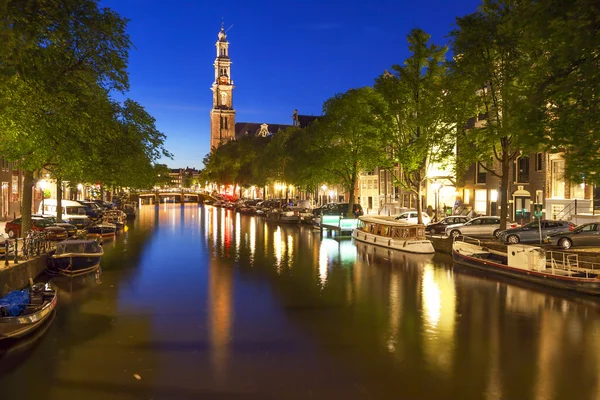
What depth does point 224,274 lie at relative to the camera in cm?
2592

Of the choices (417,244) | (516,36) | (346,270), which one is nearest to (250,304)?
(346,270)

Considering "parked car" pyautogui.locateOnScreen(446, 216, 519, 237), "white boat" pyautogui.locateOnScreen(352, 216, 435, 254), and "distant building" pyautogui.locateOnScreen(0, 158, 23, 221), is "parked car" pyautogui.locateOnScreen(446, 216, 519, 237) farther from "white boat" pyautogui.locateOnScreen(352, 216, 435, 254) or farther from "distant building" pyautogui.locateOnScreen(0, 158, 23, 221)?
"distant building" pyautogui.locateOnScreen(0, 158, 23, 221)

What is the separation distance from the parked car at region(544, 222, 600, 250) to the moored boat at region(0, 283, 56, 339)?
25558 mm

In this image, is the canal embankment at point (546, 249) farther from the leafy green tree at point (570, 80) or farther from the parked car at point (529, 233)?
the leafy green tree at point (570, 80)

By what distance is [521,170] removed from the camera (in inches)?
1725

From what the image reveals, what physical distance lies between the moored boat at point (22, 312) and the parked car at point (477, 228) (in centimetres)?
2783

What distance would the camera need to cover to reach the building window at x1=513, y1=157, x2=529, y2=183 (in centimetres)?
4334

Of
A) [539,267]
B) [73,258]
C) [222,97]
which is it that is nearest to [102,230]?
[73,258]

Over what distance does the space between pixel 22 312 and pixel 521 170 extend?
131ft

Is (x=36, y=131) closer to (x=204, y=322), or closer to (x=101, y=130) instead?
(x=101, y=130)

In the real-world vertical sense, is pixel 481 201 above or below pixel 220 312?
above

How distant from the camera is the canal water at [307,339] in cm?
1125

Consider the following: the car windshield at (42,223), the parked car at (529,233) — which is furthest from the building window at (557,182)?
the car windshield at (42,223)

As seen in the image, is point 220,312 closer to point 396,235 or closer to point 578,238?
point 396,235
